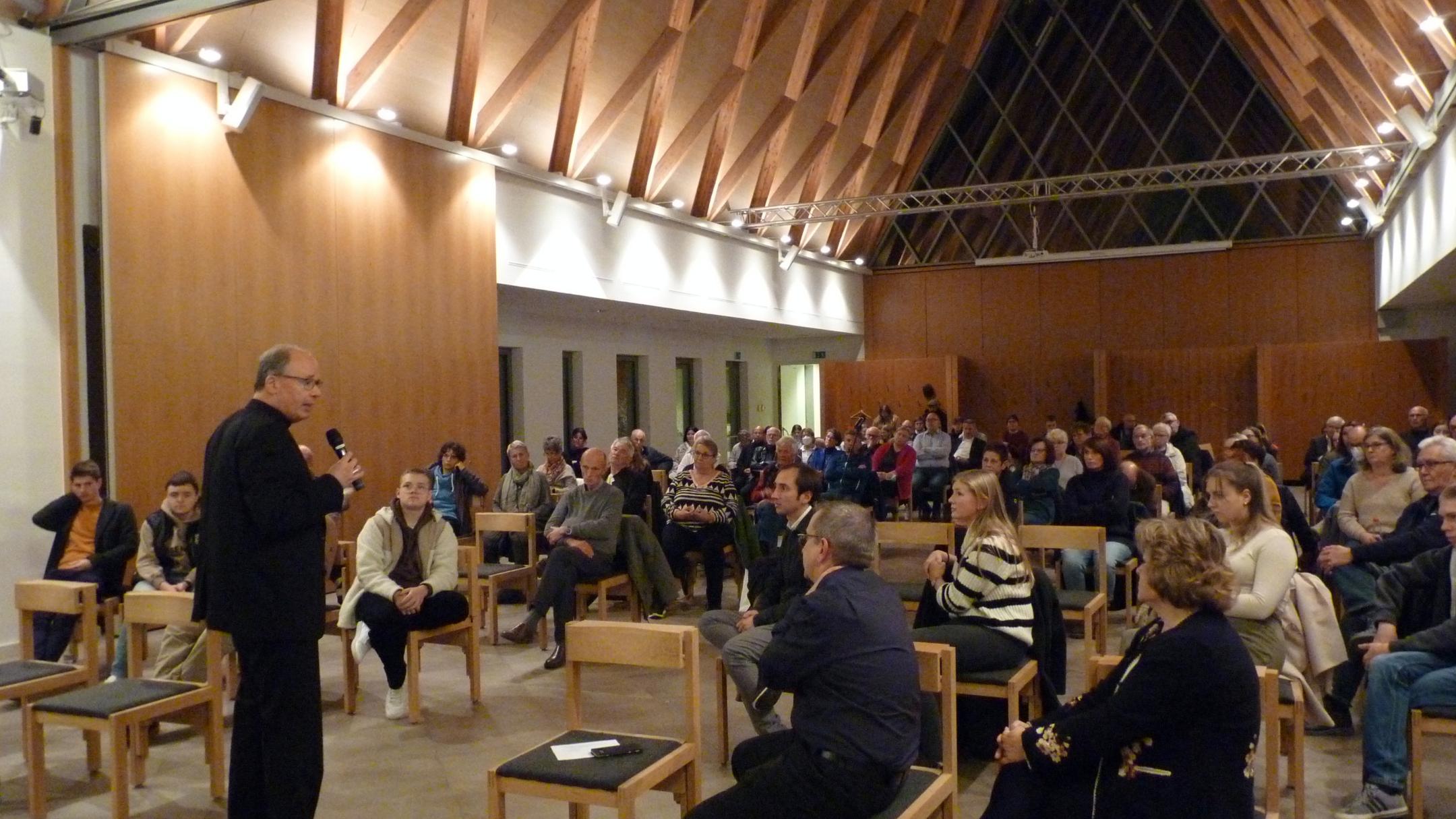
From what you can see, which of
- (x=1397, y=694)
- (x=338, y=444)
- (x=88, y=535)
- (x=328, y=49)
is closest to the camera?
(x=338, y=444)

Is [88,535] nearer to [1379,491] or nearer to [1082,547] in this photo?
[1082,547]

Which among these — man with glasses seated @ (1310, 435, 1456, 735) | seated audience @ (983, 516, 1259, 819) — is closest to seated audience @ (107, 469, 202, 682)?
seated audience @ (983, 516, 1259, 819)

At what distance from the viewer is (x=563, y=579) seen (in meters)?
6.00

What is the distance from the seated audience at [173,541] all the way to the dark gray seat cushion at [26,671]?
990 millimetres

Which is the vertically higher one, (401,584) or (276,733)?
(401,584)

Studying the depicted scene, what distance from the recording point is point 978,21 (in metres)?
15.2

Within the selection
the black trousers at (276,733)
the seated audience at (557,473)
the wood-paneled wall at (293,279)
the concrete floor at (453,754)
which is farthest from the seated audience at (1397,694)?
the wood-paneled wall at (293,279)

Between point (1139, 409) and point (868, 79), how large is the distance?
6.27m

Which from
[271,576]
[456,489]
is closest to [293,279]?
[456,489]

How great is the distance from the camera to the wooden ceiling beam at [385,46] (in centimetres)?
805

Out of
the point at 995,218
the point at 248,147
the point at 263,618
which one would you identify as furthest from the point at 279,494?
the point at 995,218

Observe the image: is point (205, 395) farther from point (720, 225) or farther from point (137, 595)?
point (720, 225)

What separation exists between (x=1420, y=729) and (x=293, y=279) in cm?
690

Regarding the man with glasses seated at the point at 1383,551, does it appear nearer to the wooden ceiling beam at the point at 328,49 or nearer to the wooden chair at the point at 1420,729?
the wooden chair at the point at 1420,729
